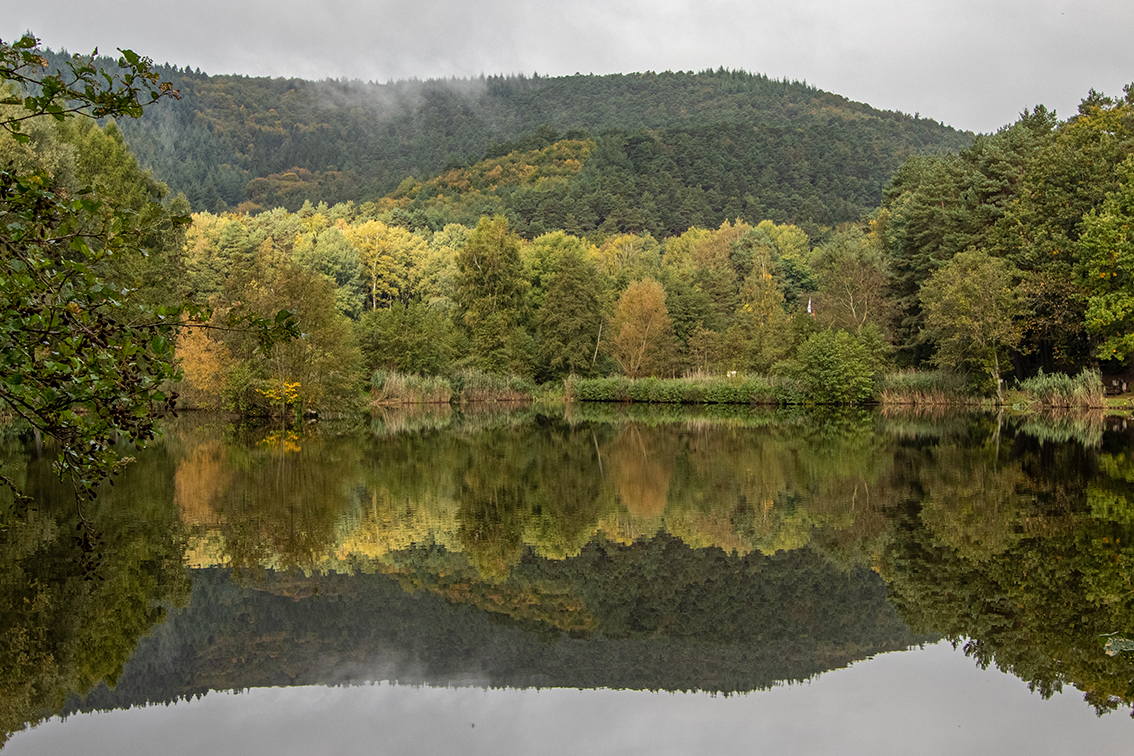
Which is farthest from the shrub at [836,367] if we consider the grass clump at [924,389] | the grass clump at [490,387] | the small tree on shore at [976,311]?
the grass clump at [490,387]

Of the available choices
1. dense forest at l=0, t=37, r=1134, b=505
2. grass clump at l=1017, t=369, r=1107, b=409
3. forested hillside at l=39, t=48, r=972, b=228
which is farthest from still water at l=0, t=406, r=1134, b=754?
forested hillside at l=39, t=48, r=972, b=228

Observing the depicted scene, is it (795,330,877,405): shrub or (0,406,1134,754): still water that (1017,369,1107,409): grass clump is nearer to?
(795,330,877,405): shrub

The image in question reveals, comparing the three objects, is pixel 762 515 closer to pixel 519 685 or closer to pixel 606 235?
pixel 519 685

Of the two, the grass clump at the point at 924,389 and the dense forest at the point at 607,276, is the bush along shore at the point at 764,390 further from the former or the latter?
the dense forest at the point at 607,276

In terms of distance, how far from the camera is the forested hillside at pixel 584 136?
10525 centimetres

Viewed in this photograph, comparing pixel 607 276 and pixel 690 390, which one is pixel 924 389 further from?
pixel 607 276

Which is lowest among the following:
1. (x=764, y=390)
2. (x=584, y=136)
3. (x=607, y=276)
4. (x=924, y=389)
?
(x=764, y=390)

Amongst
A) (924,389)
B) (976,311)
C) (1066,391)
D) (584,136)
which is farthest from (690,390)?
(584,136)

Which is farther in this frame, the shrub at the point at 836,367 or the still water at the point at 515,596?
the shrub at the point at 836,367

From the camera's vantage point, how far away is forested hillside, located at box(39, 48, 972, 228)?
345 feet

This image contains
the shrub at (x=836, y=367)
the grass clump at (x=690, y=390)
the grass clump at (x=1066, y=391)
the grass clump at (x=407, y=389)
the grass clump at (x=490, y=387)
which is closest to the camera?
the grass clump at (x=1066, y=391)

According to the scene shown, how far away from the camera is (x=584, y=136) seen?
115438 millimetres

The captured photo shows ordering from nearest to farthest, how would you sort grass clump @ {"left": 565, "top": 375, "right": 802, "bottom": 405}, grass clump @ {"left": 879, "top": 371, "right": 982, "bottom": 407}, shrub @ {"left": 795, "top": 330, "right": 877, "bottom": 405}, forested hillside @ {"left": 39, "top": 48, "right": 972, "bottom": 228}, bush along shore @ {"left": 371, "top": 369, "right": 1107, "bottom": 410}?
1. bush along shore @ {"left": 371, "top": 369, "right": 1107, "bottom": 410}
2. shrub @ {"left": 795, "top": 330, "right": 877, "bottom": 405}
3. grass clump @ {"left": 879, "top": 371, "right": 982, "bottom": 407}
4. grass clump @ {"left": 565, "top": 375, "right": 802, "bottom": 405}
5. forested hillside @ {"left": 39, "top": 48, "right": 972, "bottom": 228}

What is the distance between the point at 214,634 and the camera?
7.99m
